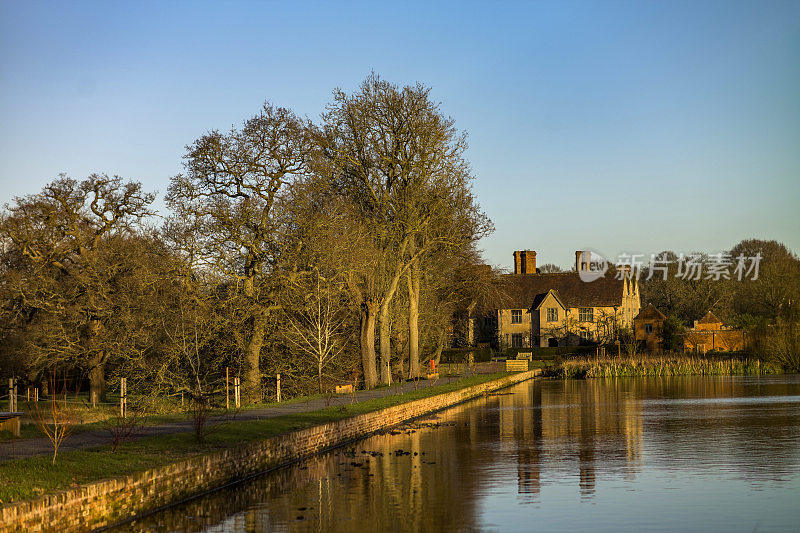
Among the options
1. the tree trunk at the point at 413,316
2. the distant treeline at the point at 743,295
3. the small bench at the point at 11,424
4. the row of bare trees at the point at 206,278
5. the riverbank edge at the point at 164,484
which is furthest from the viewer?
the distant treeline at the point at 743,295

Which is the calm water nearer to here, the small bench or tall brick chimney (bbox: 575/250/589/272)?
the small bench

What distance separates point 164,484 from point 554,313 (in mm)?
80952

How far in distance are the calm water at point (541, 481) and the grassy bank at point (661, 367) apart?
93.2ft

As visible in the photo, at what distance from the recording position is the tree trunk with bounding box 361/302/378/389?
141ft

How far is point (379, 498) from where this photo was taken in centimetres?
1627

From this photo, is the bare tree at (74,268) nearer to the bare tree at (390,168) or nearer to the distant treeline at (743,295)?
the bare tree at (390,168)

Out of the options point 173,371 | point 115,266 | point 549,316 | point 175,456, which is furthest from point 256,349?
point 549,316

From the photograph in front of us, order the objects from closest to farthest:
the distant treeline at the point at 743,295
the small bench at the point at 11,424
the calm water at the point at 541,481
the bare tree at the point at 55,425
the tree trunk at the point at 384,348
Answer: the calm water at the point at 541,481
the bare tree at the point at 55,425
the small bench at the point at 11,424
the tree trunk at the point at 384,348
the distant treeline at the point at 743,295

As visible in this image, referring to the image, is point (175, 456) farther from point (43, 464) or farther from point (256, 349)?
point (256, 349)

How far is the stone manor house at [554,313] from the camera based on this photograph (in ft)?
303

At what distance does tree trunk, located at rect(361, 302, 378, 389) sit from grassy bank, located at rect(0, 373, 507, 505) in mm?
18293

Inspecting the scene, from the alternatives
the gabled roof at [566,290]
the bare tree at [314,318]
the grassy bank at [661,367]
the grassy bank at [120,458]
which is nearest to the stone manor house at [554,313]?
the gabled roof at [566,290]

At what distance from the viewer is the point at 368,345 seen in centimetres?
4341

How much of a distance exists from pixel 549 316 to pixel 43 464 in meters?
81.6
